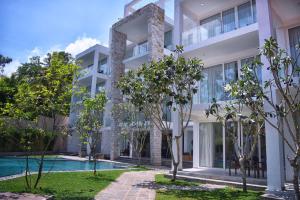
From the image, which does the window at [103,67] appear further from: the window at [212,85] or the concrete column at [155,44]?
the window at [212,85]

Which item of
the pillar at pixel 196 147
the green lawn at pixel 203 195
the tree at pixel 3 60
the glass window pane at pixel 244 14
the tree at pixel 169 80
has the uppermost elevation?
the tree at pixel 3 60

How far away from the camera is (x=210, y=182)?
11.2 m

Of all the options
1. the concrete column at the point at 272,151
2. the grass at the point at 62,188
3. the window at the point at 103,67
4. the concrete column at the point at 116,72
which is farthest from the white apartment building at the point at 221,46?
the window at the point at 103,67

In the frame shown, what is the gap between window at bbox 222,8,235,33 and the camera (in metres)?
13.7

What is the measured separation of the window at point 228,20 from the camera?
13680 mm

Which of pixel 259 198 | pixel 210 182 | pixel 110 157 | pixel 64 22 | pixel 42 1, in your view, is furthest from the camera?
pixel 110 157

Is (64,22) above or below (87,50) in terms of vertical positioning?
below

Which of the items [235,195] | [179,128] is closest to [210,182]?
[235,195]

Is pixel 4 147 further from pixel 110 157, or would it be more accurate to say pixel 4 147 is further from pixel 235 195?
pixel 235 195

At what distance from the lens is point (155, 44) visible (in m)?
21.7

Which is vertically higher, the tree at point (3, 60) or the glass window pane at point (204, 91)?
the tree at point (3, 60)

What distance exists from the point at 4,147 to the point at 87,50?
13.6 metres

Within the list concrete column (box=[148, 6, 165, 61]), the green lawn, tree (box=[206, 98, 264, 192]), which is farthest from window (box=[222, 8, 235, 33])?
the green lawn

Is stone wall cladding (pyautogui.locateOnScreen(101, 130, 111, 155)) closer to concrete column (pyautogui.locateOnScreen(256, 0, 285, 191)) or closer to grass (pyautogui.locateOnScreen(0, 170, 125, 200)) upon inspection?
grass (pyautogui.locateOnScreen(0, 170, 125, 200))
